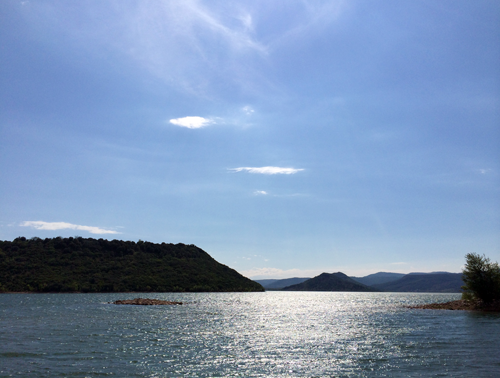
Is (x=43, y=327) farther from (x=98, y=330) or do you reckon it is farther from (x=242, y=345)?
(x=242, y=345)

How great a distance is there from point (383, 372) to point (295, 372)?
765 centimetres

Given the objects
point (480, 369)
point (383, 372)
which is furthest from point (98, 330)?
point (480, 369)

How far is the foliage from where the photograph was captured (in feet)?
314

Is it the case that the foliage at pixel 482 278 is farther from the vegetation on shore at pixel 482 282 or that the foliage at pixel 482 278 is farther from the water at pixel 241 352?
the water at pixel 241 352

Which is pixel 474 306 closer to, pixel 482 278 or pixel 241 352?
pixel 482 278

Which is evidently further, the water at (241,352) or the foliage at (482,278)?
the foliage at (482,278)

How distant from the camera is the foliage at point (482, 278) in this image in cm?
9562

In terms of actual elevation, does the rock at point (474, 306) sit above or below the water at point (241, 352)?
below

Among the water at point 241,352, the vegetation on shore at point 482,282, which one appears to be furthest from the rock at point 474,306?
the water at point 241,352

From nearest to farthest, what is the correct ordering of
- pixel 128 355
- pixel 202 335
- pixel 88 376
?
pixel 88 376, pixel 128 355, pixel 202 335

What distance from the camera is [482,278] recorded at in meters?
96.7

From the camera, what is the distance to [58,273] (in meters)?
194

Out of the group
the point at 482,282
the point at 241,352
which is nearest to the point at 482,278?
the point at 482,282

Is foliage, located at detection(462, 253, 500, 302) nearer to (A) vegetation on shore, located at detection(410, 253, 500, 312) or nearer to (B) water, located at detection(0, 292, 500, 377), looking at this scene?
(A) vegetation on shore, located at detection(410, 253, 500, 312)
